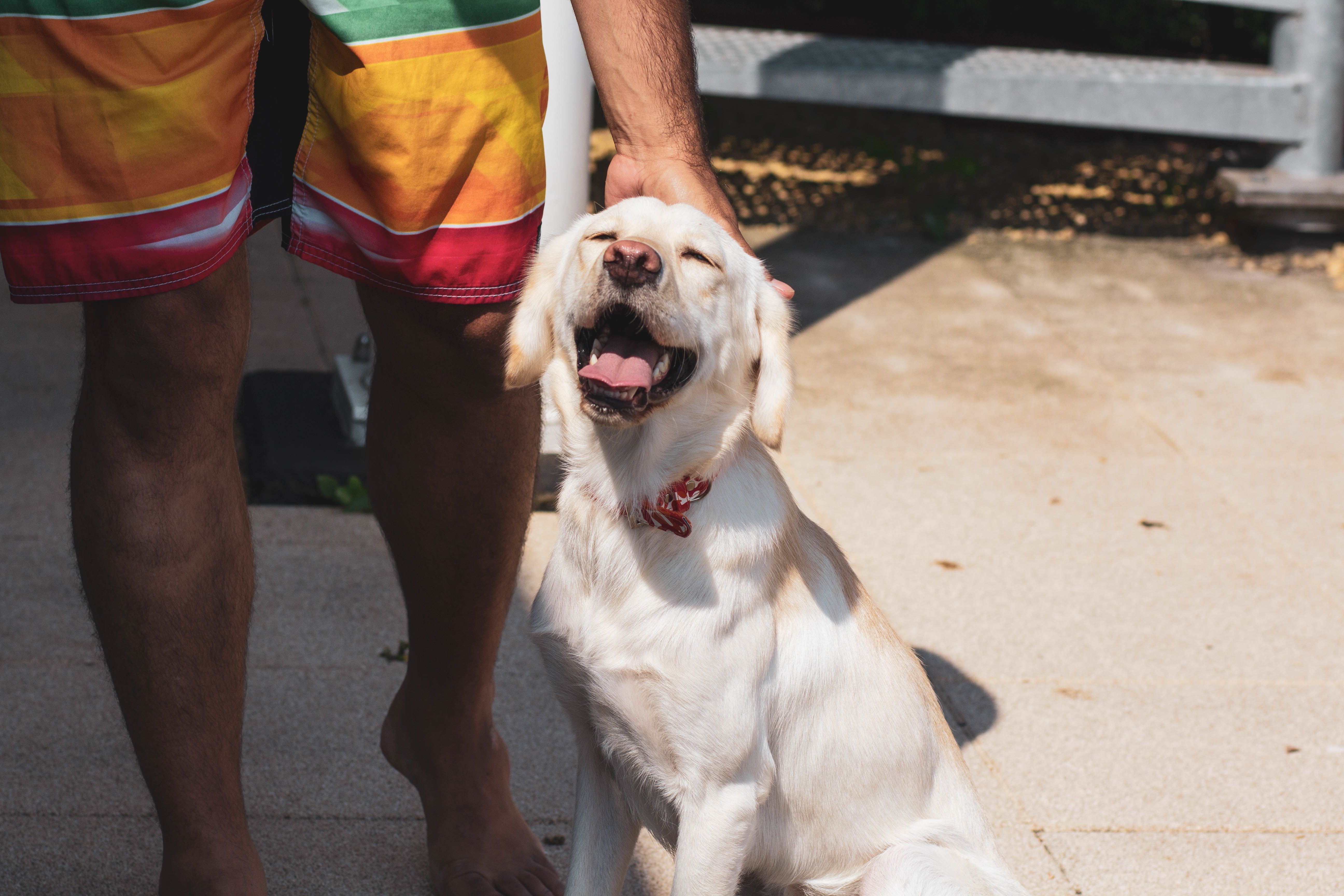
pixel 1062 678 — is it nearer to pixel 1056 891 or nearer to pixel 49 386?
pixel 1056 891

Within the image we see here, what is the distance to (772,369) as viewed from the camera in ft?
6.40

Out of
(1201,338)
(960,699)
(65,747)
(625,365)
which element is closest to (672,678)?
(625,365)

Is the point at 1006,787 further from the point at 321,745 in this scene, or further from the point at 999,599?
the point at 321,745

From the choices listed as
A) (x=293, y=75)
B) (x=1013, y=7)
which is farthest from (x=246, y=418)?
(x=1013, y=7)

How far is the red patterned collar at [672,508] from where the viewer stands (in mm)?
1937

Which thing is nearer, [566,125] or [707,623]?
[707,623]

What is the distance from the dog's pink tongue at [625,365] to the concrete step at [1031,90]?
452 centimetres

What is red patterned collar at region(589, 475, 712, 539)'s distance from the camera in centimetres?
194

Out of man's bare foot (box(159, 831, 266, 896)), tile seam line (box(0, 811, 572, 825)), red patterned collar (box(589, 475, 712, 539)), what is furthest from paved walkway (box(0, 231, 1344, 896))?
red patterned collar (box(589, 475, 712, 539))

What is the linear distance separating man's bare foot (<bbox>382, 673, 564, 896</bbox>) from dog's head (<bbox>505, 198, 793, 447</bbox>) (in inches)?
27.0

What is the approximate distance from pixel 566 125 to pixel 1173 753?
241 cm

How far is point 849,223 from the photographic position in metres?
7.13

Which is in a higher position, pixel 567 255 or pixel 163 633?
pixel 567 255

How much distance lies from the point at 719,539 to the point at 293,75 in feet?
3.22
